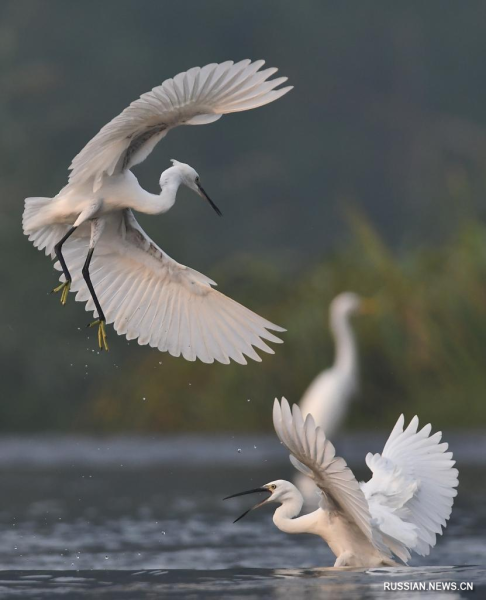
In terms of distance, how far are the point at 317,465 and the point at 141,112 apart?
177cm

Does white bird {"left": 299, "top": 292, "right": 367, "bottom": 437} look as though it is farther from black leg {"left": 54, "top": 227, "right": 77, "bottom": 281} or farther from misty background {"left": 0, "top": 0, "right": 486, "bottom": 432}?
black leg {"left": 54, "top": 227, "right": 77, "bottom": 281}

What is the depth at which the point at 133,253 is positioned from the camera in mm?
8969

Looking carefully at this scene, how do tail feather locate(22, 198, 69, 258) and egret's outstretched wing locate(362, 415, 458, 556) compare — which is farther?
tail feather locate(22, 198, 69, 258)

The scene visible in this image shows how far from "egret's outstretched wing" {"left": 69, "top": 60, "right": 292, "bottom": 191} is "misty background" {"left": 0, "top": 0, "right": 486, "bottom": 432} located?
7201 mm

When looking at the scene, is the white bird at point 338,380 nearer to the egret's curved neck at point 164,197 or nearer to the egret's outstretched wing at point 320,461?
the egret's curved neck at point 164,197

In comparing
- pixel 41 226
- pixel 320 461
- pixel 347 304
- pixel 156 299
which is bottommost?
pixel 320 461

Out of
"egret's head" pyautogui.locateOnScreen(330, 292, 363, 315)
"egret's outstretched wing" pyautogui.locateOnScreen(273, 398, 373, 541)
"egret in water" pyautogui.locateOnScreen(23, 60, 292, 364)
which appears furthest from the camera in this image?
"egret's head" pyautogui.locateOnScreen(330, 292, 363, 315)

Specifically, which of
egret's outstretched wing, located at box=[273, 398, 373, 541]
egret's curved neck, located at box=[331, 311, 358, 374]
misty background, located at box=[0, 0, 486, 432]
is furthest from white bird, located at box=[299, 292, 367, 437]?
egret's outstretched wing, located at box=[273, 398, 373, 541]

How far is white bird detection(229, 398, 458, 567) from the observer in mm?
7340

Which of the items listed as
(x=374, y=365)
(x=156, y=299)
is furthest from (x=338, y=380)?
(x=156, y=299)

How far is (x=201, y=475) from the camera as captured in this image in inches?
564

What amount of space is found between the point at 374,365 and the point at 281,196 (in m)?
17.1

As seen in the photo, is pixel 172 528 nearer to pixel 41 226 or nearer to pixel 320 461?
pixel 41 226

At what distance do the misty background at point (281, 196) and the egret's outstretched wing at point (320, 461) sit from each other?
708cm
